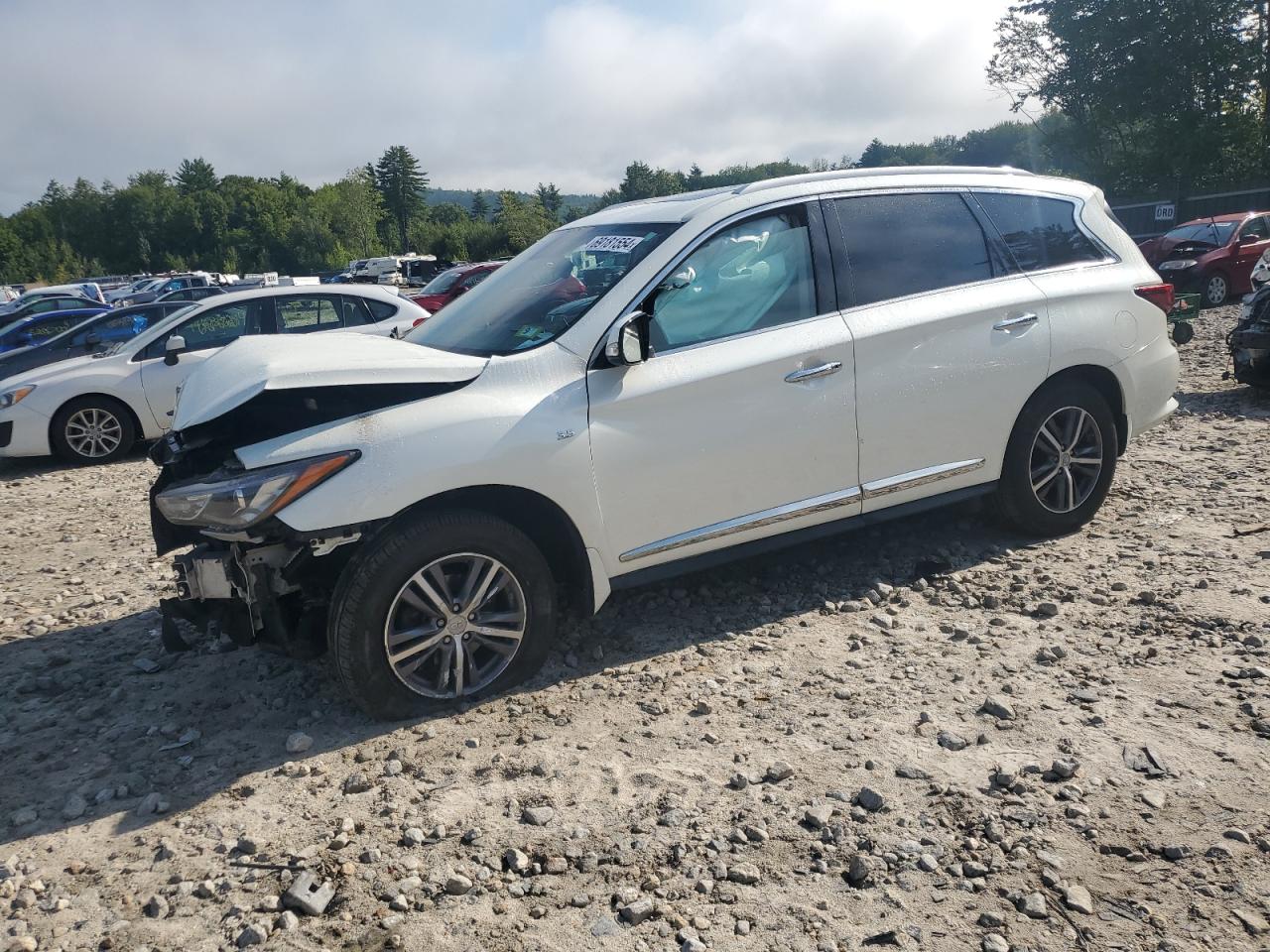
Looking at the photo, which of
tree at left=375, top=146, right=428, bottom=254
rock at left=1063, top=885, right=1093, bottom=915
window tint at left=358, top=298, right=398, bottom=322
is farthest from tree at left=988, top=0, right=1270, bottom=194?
tree at left=375, top=146, right=428, bottom=254

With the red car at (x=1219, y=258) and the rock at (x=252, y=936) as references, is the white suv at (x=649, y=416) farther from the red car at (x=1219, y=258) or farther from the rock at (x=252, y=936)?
the red car at (x=1219, y=258)

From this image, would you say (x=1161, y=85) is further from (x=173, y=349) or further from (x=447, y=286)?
(x=173, y=349)

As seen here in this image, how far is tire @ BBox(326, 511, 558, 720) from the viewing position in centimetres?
372

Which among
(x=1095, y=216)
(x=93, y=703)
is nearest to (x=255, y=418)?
Answer: (x=93, y=703)

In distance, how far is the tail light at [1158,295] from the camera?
563 cm

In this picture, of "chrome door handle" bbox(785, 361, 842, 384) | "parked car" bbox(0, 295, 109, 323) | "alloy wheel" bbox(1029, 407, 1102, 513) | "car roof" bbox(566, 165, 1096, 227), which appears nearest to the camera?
"chrome door handle" bbox(785, 361, 842, 384)

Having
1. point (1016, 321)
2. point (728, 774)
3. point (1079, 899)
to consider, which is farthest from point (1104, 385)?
point (1079, 899)

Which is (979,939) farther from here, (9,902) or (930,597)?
(9,902)

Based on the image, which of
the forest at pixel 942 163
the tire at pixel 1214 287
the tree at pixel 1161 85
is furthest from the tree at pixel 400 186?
the tire at pixel 1214 287

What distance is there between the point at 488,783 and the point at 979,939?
5.51 feet

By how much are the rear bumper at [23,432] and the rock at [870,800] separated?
9.45 meters

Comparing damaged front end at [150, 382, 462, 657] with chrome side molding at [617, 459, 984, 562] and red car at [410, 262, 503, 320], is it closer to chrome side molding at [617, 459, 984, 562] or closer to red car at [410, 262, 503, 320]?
chrome side molding at [617, 459, 984, 562]

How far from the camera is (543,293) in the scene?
466 cm

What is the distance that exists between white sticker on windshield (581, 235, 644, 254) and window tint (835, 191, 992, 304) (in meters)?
1.04
